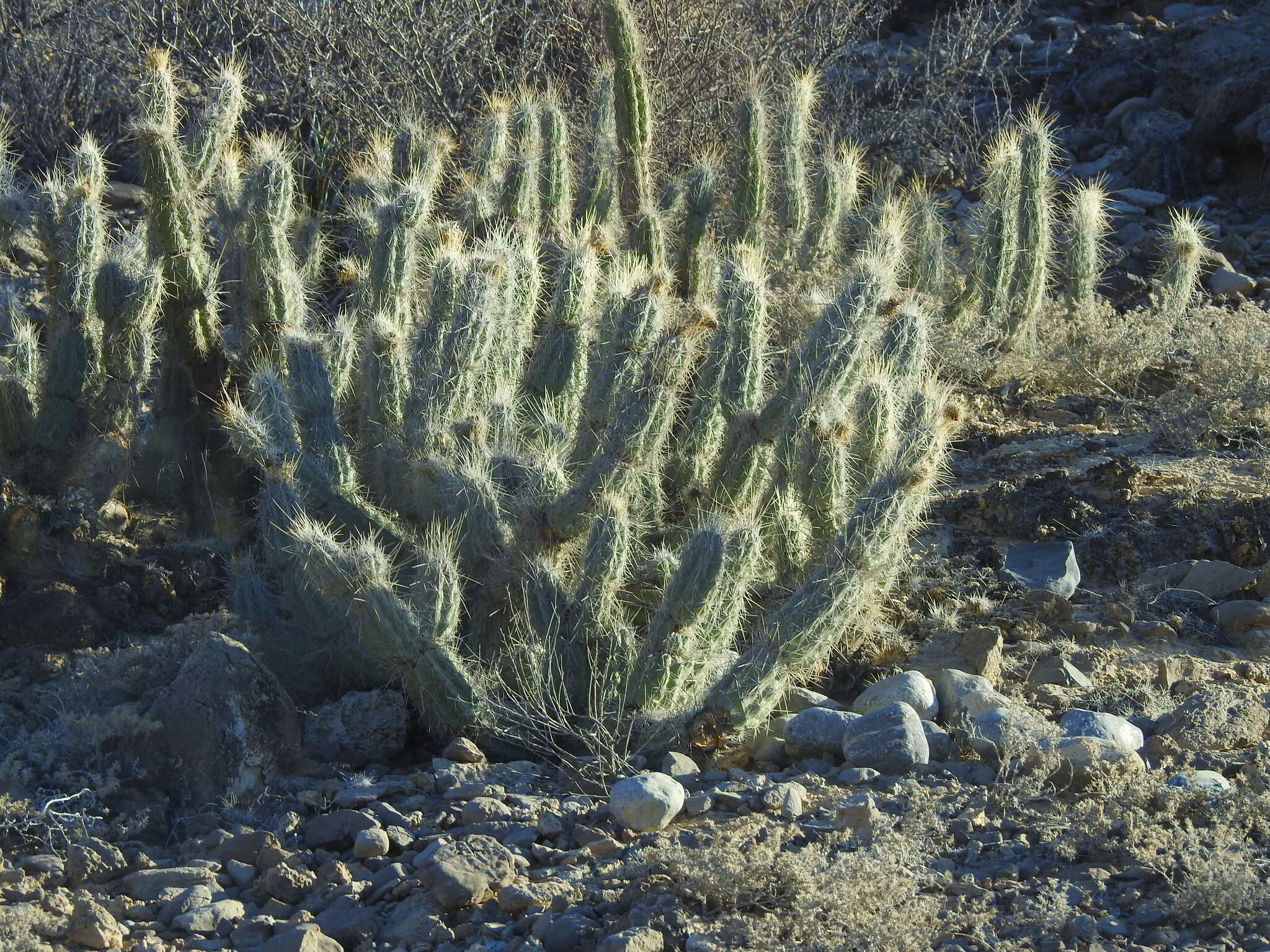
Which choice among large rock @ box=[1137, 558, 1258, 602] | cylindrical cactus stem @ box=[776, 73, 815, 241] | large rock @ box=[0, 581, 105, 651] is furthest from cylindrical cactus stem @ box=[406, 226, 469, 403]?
cylindrical cactus stem @ box=[776, 73, 815, 241]

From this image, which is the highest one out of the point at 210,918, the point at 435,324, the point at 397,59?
the point at 397,59

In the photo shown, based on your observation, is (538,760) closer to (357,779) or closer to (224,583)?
(357,779)

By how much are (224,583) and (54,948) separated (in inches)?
94.7

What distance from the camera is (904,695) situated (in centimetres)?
438

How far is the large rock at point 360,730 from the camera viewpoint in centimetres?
429

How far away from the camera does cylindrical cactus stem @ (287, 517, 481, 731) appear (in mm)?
4074

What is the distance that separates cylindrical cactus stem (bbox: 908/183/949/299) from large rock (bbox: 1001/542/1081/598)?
2.46 metres

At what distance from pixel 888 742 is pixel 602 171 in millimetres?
4534

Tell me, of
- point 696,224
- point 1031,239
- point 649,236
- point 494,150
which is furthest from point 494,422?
point 1031,239

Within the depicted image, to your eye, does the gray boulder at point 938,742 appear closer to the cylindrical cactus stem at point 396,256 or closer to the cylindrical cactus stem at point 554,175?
the cylindrical cactus stem at point 396,256

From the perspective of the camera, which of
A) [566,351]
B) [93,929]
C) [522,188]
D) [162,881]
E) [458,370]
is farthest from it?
[522,188]

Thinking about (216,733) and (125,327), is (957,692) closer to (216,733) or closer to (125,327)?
(216,733)

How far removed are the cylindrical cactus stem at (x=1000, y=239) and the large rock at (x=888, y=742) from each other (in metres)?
4.17

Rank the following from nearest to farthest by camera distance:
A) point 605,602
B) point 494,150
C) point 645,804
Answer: point 645,804 → point 605,602 → point 494,150
